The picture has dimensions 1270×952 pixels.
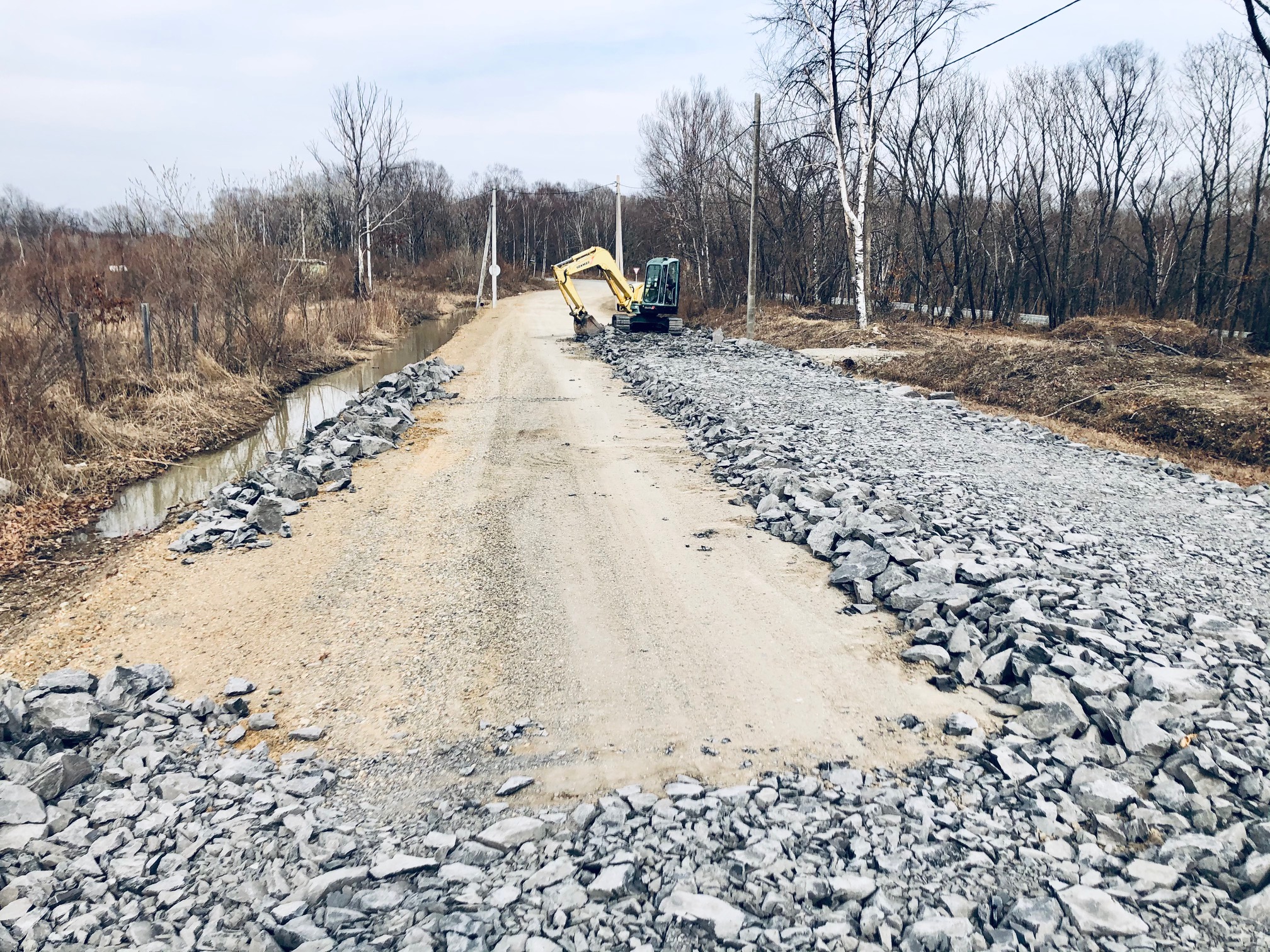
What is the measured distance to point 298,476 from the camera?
29.2ft

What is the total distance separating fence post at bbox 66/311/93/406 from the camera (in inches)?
487

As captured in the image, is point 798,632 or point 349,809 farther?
point 798,632

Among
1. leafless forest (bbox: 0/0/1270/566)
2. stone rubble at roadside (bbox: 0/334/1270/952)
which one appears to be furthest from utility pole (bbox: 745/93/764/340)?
stone rubble at roadside (bbox: 0/334/1270/952)

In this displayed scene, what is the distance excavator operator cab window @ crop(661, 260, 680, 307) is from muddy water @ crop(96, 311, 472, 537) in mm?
7767

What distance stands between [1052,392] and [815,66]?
14.9 meters

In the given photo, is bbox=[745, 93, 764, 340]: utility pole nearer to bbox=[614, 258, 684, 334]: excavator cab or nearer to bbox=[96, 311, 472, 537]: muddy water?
bbox=[614, 258, 684, 334]: excavator cab

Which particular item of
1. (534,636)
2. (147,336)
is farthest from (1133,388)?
(147,336)

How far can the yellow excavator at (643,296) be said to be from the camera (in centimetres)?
2548

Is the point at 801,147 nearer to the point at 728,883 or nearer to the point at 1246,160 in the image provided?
the point at 1246,160

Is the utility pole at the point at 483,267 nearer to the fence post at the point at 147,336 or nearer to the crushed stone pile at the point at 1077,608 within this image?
the fence post at the point at 147,336

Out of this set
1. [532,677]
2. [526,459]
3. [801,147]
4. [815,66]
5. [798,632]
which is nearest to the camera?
[532,677]

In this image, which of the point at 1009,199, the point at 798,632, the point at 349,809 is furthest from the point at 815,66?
the point at 349,809

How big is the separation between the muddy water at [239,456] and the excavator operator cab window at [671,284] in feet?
25.5

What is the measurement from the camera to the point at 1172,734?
153 inches
